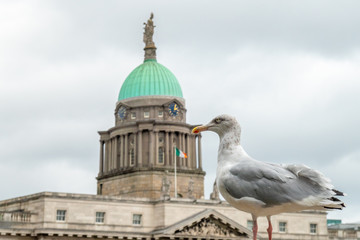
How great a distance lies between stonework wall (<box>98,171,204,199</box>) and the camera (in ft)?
304

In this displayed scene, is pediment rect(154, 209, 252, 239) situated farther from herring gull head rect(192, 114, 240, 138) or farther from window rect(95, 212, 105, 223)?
herring gull head rect(192, 114, 240, 138)

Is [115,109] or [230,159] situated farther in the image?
[115,109]

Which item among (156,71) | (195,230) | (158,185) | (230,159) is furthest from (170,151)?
(230,159)

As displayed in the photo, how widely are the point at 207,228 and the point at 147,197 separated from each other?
48.7ft

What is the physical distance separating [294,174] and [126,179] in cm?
8156

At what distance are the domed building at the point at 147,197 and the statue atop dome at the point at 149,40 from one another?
147 millimetres

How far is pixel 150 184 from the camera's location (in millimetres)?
93000

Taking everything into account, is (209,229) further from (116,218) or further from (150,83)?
(150,83)

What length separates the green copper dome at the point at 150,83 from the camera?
98.5 meters

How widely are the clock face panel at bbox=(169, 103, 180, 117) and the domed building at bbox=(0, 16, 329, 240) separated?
14 cm

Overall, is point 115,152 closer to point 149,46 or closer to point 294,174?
point 149,46

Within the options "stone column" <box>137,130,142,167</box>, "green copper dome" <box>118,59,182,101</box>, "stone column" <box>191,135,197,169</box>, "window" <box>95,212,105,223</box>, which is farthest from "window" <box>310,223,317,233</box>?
"window" <box>95,212,105,223</box>

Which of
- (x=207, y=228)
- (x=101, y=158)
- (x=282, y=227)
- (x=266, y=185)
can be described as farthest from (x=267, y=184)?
(x=101, y=158)

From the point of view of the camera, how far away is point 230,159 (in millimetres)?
15484
